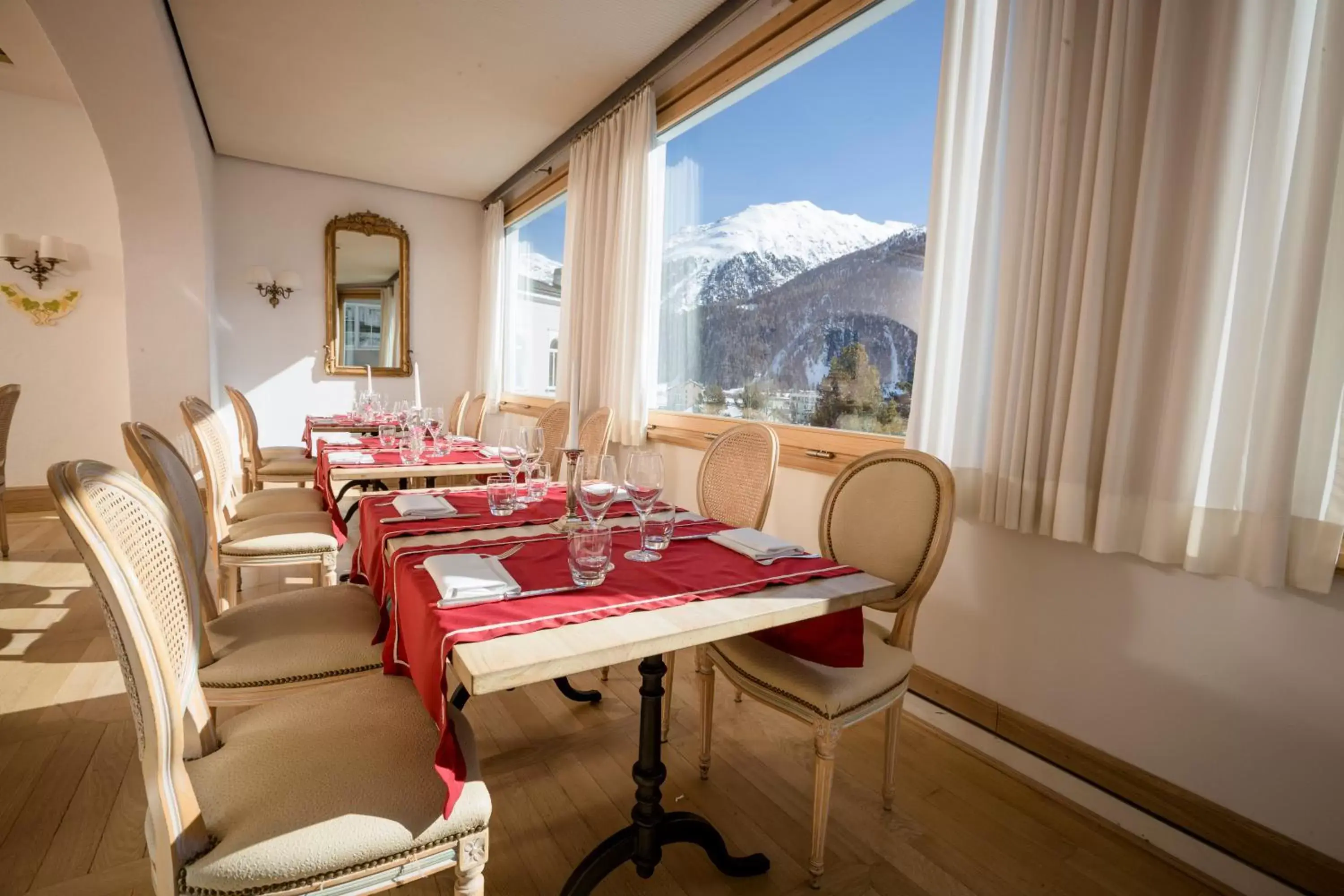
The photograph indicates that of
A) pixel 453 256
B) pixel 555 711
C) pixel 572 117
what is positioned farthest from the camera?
pixel 453 256

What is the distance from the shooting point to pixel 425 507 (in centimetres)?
166

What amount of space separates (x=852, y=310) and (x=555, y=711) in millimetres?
1934

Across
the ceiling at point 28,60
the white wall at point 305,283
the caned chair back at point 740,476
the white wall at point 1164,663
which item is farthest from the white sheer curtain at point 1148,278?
the white wall at point 305,283

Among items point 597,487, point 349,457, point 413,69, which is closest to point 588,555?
point 597,487

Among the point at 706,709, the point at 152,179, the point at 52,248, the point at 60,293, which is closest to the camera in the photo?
the point at 706,709

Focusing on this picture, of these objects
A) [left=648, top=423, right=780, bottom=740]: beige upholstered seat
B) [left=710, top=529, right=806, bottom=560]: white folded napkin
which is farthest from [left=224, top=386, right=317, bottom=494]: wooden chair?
[left=710, top=529, right=806, bottom=560]: white folded napkin

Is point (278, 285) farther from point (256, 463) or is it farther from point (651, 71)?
point (651, 71)

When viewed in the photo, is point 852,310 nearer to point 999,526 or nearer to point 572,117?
point 999,526

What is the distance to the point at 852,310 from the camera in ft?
8.92

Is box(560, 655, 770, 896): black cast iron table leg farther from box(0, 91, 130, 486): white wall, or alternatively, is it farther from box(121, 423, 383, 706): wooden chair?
box(0, 91, 130, 486): white wall

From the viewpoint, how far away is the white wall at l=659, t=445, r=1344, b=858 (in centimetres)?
140

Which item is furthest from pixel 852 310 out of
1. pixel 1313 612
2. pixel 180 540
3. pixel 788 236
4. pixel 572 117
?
pixel 572 117

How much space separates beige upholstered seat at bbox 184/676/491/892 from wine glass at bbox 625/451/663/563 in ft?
1.57

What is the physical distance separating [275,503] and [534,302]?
3695 mm
